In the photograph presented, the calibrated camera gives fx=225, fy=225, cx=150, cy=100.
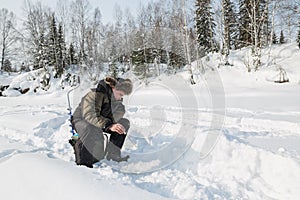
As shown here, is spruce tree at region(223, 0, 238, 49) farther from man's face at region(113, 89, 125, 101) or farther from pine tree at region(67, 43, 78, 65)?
pine tree at region(67, 43, 78, 65)

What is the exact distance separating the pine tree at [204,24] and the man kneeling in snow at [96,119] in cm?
1705

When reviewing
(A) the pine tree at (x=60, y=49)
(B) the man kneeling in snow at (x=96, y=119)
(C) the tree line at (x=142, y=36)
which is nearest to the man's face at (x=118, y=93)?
(B) the man kneeling in snow at (x=96, y=119)

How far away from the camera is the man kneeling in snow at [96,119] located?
106 inches

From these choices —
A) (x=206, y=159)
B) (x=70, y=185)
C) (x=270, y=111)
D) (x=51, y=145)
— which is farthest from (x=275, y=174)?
(x=270, y=111)

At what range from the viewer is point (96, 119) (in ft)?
8.73

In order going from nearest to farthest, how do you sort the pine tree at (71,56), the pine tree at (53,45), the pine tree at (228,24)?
1. the pine tree at (228,24)
2. the pine tree at (53,45)
3. the pine tree at (71,56)

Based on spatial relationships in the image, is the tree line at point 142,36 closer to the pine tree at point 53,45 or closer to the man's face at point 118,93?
the pine tree at point 53,45

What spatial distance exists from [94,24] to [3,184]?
24.5m

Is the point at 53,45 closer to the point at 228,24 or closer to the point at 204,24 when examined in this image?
the point at 204,24

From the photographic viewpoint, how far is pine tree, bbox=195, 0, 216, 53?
19.4 metres

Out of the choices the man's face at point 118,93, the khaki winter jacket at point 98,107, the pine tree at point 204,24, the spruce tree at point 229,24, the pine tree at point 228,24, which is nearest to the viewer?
the khaki winter jacket at point 98,107

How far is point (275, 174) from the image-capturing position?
2305mm

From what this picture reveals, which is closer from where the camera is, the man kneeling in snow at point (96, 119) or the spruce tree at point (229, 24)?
the man kneeling in snow at point (96, 119)

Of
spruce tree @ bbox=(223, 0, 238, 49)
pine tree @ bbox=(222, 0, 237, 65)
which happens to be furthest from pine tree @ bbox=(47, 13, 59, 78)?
spruce tree @ bbox=(223, 0, 238, 49)
